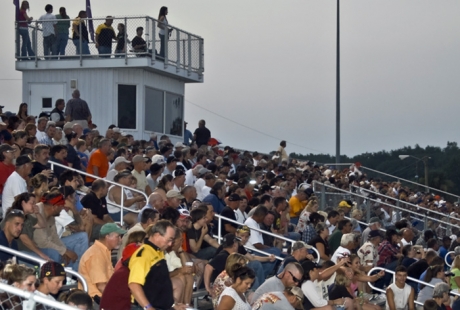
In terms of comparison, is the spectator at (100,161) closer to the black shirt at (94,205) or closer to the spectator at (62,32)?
the black shirt at (94,205)

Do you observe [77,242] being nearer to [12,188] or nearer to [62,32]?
[12,188]

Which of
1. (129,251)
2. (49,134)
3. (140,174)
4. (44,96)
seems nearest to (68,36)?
(44,96)

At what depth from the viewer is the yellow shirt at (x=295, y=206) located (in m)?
19.0

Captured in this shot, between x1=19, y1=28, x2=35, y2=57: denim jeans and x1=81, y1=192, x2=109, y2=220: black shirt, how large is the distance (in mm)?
14688

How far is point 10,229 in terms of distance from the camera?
9.19m

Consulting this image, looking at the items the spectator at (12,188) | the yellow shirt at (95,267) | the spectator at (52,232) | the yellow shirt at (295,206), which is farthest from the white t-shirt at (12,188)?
the yellow shirt at (295,206)

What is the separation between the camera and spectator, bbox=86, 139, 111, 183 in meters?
16.1

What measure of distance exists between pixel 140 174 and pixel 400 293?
5.02 metres

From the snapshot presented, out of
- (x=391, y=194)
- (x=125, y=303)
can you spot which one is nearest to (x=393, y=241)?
(x=125, y=303)

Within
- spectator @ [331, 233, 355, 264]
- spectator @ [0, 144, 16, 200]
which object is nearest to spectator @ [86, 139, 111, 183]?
spectator @ [0, 144, 16, 200]

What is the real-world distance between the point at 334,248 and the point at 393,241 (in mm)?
1873

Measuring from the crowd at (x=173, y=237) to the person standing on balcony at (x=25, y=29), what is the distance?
4957mm

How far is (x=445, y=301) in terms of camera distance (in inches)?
555

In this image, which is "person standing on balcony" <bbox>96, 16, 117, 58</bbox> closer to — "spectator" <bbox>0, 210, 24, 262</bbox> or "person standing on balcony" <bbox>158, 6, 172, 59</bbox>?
"person standing on balcony" <bbox>158, 6, 172, 59</bbox>
